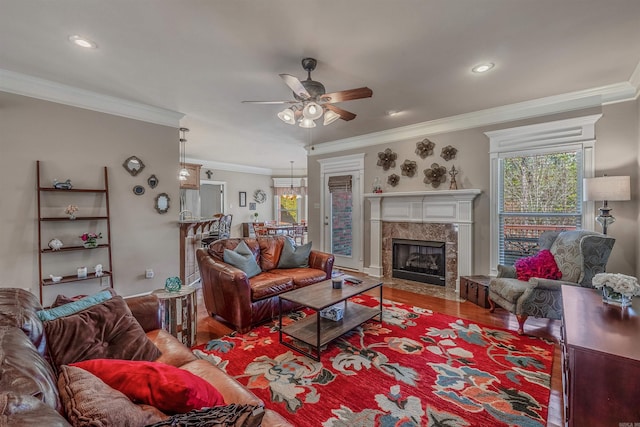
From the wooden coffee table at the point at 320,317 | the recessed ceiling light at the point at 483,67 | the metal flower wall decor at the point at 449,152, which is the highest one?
the recessed ceiling light at the point at 483,67

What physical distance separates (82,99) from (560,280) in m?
5.81

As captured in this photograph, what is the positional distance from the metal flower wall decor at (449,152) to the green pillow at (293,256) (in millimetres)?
2590

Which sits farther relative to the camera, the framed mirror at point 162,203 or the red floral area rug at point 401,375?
the framed mirror at point 162,203

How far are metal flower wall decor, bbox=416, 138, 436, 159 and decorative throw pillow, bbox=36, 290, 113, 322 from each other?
4.51 metres

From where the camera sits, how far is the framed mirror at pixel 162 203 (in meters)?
4.20

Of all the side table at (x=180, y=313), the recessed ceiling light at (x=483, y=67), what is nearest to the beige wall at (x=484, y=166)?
the recessed ceiling light at (x=483, y=67)

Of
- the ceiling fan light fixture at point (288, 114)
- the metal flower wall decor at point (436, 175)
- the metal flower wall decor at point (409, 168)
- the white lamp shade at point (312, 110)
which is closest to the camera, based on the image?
the white lamp shade at point (312, 110)

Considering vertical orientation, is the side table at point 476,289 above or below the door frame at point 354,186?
below

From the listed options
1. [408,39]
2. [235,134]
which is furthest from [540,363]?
[235,134]

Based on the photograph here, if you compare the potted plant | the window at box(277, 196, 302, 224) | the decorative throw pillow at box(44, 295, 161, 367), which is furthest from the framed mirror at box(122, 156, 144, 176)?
the window at box(277, 196, 302, 224)

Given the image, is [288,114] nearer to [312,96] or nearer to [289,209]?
[312,96]

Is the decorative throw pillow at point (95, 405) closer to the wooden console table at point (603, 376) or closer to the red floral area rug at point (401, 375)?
the red floral area rug at point (401, 375)

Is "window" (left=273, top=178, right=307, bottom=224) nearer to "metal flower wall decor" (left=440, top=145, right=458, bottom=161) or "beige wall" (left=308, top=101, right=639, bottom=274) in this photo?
"beige wall" (left=308, top=101, right=639, bottom=274)

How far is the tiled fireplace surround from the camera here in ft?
14.2
